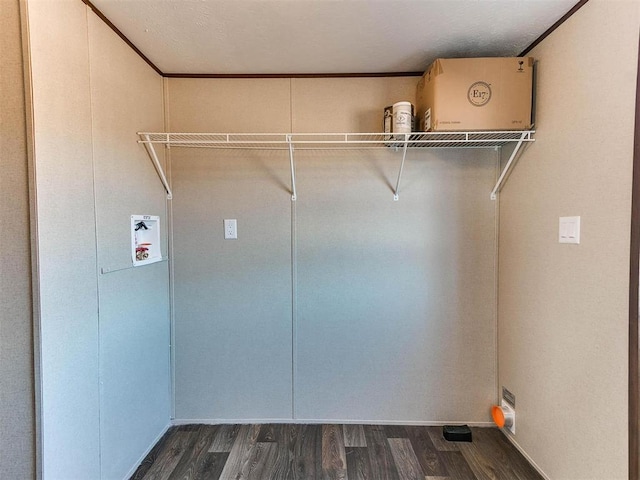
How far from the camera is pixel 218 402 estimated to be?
6.10ft

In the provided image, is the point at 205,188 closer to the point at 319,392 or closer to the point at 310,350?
the point at 310,350

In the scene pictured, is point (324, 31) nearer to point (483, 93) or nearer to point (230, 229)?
point (483, 93)

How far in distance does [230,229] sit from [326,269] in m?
0.67

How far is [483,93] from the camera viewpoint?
1476 millimetres

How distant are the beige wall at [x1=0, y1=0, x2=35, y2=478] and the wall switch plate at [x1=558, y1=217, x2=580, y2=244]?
2.15 metres

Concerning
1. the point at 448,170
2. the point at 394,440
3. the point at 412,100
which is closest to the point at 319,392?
the point at 394,440

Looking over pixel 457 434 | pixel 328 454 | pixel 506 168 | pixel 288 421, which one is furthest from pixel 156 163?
pixel 457 434

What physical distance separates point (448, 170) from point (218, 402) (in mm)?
2119

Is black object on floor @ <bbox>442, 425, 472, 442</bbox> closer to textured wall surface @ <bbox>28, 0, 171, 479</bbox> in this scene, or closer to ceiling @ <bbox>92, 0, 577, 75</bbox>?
textured wall surface @ <bbox>28, 0, 171, 479</bbox>

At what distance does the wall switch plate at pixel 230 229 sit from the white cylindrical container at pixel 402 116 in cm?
113

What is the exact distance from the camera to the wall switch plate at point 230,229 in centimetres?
183

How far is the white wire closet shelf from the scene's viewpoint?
156 cm

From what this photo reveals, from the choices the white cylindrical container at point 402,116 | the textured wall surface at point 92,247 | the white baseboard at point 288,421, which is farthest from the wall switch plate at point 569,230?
the textured wall surface at point 92,247

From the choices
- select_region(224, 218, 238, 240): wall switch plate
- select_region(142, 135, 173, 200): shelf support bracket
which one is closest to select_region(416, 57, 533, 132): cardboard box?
select_region(224, 218, 238, 240): wall switch plate
